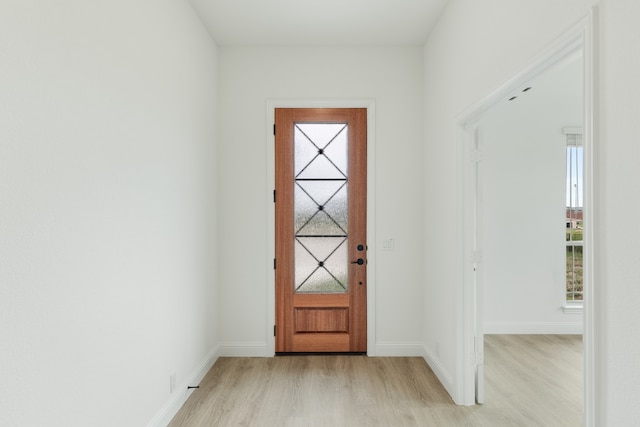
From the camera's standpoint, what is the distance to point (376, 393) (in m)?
2.86

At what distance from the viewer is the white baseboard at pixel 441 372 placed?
2.83 meters

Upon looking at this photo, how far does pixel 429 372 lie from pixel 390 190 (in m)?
1.66

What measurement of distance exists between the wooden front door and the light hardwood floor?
27 cm

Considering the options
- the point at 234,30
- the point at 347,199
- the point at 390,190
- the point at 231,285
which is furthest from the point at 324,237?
the point at 234,30

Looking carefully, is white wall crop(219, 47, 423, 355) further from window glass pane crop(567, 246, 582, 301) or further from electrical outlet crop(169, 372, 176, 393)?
window glass pane crop(567, 246, 582, 301)

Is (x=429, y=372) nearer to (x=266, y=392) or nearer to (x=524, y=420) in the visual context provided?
(x=524, y=420)

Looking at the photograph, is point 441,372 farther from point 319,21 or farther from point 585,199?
point 319,21

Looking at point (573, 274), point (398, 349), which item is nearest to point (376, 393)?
point (398, 349)

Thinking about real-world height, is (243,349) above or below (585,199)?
below

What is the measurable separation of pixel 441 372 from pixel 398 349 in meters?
0.63

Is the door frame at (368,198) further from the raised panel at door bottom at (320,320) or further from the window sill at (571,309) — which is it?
the window sill at (571,309)

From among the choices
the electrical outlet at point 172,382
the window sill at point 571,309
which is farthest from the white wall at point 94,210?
the window sill at point 571,309

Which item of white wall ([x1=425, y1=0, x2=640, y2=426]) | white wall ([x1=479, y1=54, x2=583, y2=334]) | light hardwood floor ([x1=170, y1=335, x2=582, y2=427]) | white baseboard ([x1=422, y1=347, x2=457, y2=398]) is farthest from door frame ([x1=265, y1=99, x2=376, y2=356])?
white wall ([x1=479, y1=54, x2=583, y2=334])

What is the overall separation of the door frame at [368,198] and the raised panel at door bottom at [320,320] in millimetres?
242
